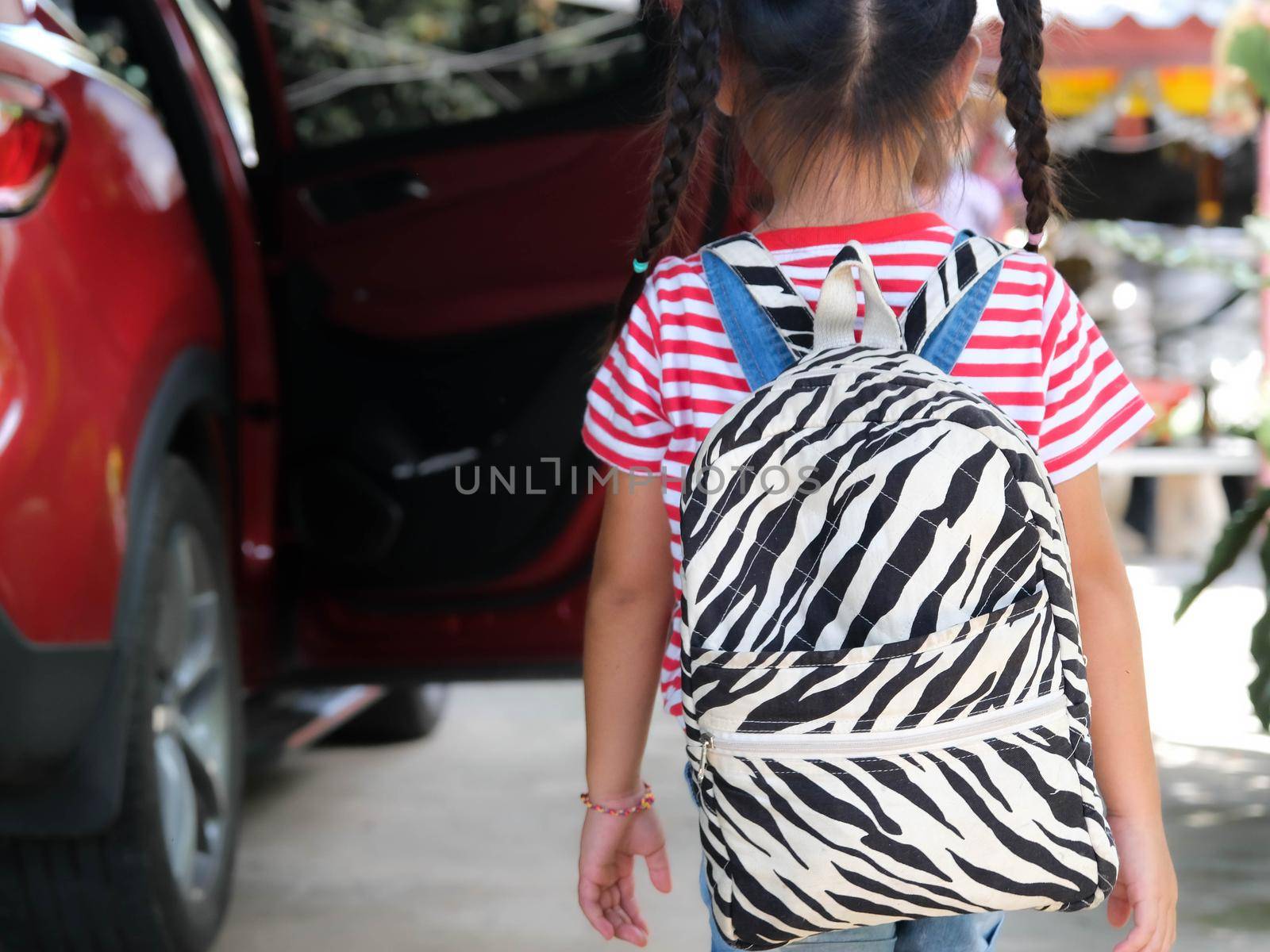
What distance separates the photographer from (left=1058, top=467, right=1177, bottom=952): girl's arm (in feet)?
3.93

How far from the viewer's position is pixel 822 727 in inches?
42.1

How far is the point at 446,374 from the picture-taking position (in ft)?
9.21

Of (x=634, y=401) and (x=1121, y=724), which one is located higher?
(x=634, y=401)

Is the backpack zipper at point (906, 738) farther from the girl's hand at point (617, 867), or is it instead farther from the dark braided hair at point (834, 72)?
the dark braided hair at point (834, 72)

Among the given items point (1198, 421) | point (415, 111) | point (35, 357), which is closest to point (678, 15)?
point (35, 357)

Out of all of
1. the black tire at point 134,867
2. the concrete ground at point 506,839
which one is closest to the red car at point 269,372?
the black tire at point 134,867

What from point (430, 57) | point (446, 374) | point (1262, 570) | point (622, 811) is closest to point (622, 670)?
point (622, 811)

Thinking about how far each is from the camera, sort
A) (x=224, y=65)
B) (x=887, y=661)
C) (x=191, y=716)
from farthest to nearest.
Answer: (x=224, y=65) < (x=191, y=716) < (x=887, y=661)

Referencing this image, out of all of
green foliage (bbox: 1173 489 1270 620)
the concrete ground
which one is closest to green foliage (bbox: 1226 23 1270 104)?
green foliage (bbox: 1173 489 1270 620)

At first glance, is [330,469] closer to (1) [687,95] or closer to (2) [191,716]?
(2) [191,716]

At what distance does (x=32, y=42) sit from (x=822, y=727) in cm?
150

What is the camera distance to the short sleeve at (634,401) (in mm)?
1316

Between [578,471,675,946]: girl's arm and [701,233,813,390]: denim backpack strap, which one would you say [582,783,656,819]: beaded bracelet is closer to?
[578,471,675,946]: girl's arm

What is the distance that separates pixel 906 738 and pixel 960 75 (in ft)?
2.01
